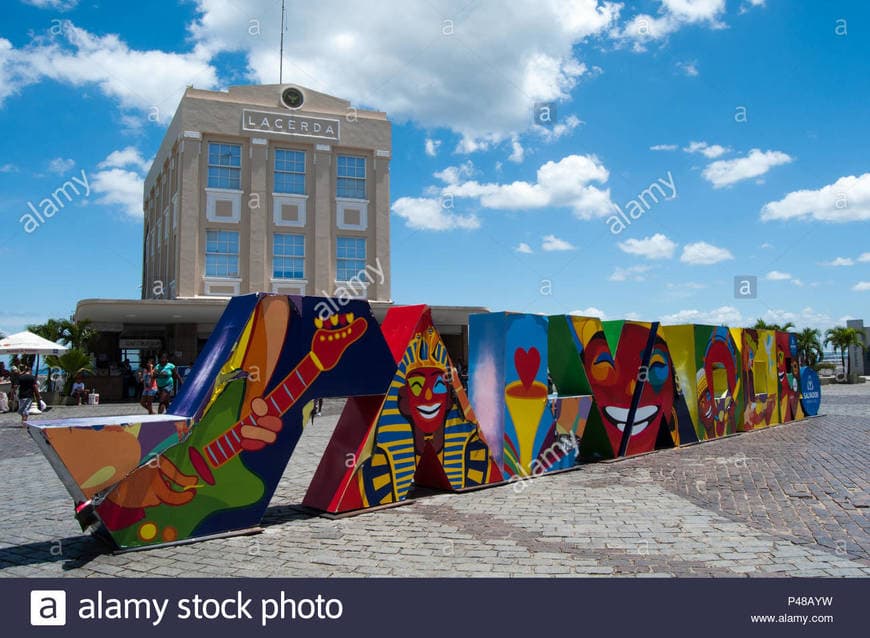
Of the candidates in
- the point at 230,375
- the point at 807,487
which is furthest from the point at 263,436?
the point at 807,487

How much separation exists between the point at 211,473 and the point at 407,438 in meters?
2.47

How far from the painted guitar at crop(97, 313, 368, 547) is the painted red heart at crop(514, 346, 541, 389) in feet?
11.4

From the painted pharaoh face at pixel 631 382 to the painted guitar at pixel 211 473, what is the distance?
598 centimetres

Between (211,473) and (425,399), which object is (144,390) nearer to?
(425,399)

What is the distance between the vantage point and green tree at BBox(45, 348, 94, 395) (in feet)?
80.3

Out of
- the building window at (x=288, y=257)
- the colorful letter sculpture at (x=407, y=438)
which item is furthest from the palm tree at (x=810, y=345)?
the colorful letter sculpture at (x=407, y=438)

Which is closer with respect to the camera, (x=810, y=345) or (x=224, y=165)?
(x=224, y=165)

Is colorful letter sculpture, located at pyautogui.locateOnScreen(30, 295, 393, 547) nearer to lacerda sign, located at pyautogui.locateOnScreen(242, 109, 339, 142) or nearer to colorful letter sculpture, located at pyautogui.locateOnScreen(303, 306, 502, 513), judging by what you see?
colorful letter sculpture, located at pyautogui.locateOnScreen(303, 306, 502, 513)

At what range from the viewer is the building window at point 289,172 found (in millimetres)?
33938

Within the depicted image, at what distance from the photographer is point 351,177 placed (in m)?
35.4

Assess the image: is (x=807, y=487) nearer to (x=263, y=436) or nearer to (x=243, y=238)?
(x=263, y=436)

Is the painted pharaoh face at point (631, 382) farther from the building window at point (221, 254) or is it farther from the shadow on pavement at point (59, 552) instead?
the building window at point (221, 254)

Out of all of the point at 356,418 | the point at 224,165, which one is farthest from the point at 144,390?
the point at 224,165
